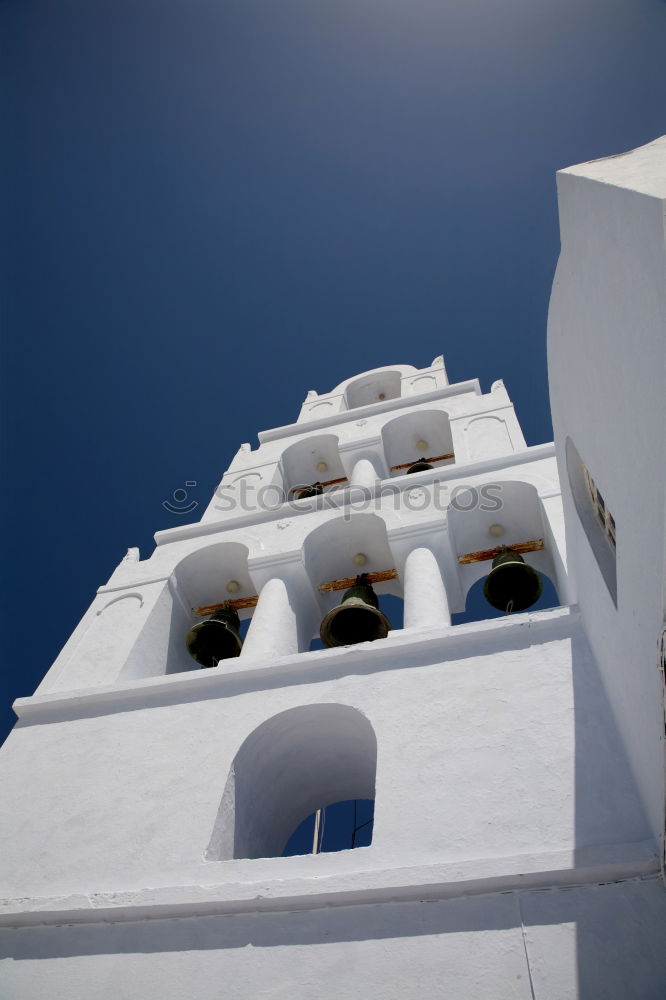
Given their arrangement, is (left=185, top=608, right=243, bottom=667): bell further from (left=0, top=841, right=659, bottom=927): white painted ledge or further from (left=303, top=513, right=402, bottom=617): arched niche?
(left=0, top=841, right=659, bottom=927): white painted ledge

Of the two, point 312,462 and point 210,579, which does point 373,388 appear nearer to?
point 312,462

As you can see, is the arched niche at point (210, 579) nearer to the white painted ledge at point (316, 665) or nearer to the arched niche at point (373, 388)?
the white painted ledge at point (316, 665)

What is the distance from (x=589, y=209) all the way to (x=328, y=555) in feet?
17.5

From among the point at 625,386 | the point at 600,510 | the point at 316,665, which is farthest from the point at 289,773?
the point at 625,386

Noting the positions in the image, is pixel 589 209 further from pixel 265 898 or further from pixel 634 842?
pixel 265 898

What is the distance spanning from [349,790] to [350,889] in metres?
2.27

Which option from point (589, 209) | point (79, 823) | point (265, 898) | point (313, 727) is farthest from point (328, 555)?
point (589, 209)

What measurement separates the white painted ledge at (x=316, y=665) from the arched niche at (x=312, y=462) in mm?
5704

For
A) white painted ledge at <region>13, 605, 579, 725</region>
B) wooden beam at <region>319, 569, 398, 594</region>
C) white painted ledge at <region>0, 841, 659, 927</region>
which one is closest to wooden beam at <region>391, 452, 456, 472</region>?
wooden beam at <region>319, 569, 398, 594</region>

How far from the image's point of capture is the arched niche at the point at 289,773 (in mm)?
4734

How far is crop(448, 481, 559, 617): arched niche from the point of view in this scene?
753 centimetres

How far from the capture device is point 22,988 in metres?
3.69

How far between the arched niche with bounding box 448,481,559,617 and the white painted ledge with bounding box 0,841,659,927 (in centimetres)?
413

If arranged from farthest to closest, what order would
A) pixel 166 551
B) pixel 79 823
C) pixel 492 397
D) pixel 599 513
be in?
pixel 492 397, pixel 166 551, pixel 79 823, pixel 599 513
